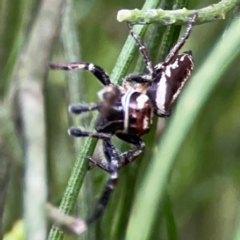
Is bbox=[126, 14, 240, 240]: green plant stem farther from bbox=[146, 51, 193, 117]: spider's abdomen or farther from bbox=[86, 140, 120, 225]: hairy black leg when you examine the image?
bbox=[146, 51, 193, 117]: spider's abdomen

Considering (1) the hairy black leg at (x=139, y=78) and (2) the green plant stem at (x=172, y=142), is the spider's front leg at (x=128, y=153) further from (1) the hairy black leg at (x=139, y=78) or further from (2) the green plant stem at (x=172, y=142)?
(2) the green plant stem at (x=172, y=142)

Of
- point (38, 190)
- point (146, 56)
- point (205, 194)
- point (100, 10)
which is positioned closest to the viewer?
point (38, 190)

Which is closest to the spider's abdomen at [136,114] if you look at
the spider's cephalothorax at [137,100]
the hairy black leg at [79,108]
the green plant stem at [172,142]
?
the spider's cephalothorax at [137,100]

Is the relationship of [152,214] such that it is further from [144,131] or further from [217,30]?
[217,30]

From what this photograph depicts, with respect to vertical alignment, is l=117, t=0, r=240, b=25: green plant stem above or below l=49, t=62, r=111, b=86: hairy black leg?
above

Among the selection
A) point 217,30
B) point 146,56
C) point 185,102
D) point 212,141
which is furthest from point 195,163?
point 185,102

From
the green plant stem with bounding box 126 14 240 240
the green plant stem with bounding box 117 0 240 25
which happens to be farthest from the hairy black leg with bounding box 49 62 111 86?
the green plant stem with bounding box 126 14 240 240
